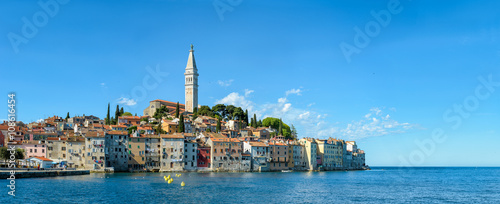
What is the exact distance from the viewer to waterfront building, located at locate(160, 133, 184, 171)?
8706cm

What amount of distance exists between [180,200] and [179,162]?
46.3 m

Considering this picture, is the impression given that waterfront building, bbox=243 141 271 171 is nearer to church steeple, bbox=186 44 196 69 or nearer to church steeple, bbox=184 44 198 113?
church steeple, bbox=184 44 198 113

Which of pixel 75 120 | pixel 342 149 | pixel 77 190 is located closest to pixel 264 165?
pixel 342 149

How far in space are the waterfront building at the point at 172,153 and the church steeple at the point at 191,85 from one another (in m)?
51.3

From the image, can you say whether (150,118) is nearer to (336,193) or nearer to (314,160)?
(314,160)

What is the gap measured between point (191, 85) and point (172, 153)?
2160 inches

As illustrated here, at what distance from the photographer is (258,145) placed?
3831 inches

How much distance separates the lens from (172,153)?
87.6m

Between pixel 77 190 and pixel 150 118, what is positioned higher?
pixel 150 118

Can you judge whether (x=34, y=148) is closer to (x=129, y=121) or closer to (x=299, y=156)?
(x=129, y=121)

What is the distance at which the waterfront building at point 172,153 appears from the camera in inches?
3428

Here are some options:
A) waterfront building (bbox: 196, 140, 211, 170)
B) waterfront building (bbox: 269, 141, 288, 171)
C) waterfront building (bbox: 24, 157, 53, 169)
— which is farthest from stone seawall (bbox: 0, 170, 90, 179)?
waterfront building (bbox: 269, 141, 288, 171)

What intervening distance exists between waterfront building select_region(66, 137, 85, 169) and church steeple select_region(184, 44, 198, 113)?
58.9m

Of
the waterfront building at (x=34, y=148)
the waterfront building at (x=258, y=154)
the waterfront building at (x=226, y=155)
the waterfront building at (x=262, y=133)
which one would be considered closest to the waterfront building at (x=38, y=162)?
the waterfront building at (x=34, y=148)
